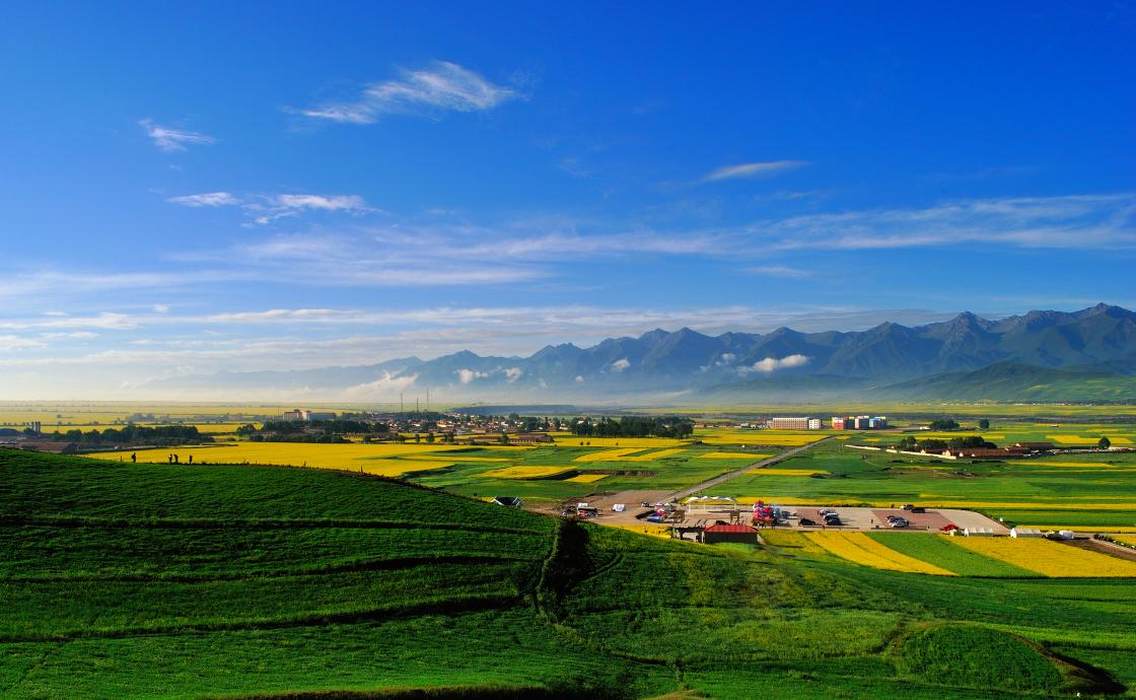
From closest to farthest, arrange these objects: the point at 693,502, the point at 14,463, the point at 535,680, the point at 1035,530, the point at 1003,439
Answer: the point at 535,680 → the point at 14,463 → the point at 1035,530 → the point at 693,502 → the point at 1003,439

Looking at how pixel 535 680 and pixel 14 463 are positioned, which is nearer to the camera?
pixel 535 680

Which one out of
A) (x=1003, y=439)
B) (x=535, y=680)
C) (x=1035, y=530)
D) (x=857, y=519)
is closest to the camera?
(x=535, y=680)

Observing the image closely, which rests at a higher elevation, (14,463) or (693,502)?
(14,463)

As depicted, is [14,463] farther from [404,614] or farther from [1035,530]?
[1035,530]

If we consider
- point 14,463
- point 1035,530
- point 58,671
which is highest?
point 14,463

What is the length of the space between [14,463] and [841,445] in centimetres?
15938

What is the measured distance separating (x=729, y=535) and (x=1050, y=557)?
66.5 ft

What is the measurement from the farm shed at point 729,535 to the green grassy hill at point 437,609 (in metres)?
12.0

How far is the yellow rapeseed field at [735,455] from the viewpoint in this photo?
141 metres

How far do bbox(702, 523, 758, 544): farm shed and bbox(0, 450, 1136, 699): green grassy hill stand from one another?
12.0 m

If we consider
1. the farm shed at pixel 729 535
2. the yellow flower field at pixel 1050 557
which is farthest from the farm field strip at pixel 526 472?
the yellow flower field at pixel 1050 557

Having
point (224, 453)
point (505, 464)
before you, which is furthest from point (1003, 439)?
point (224, 453)

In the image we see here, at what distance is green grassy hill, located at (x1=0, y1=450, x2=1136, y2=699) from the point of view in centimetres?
2525

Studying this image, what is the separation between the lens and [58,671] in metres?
23.0
